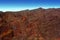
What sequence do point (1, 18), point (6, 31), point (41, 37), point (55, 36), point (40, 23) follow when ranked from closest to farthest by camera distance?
point (55, 36), point (41, 37), point (40, 23), point (6, 31), point (1, 18)

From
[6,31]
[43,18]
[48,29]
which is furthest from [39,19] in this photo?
[6,31]

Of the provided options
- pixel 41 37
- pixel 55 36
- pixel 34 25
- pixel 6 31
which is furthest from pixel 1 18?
pixel 55 36

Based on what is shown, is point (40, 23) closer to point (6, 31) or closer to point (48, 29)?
point (48, 29)

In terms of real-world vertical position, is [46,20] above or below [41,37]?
above

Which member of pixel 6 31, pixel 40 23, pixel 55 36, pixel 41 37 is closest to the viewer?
pixel 55 36

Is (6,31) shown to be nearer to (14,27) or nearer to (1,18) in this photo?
(14,27)

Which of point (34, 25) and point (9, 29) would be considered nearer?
point (34, 25)
